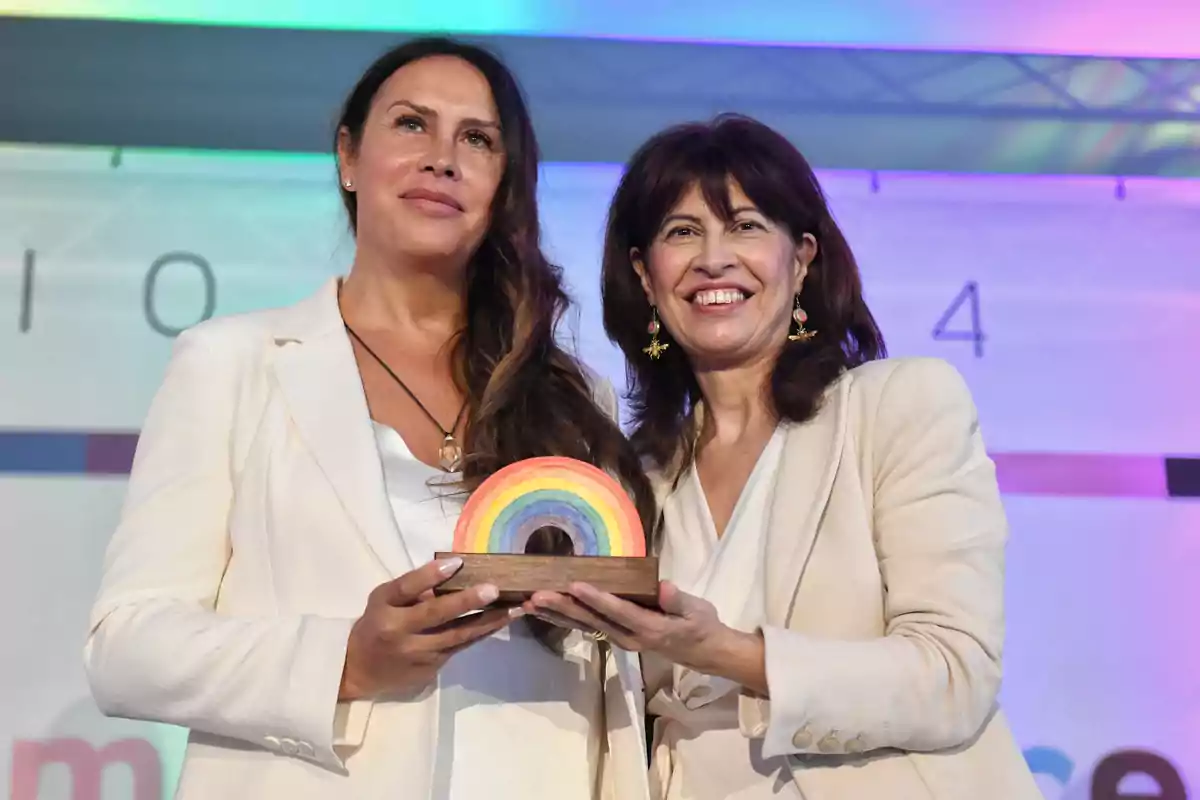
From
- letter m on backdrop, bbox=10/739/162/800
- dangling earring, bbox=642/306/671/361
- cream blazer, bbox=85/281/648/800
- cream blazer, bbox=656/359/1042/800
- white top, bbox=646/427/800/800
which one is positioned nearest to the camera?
cream blazer, bbox=85/281/648/800

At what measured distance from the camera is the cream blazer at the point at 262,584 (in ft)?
4.31

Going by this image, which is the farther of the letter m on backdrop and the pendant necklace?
the letter m on backdrop

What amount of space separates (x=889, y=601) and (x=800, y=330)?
53 cm

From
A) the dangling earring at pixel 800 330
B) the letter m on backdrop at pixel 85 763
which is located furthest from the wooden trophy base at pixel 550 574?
the letter m on backdrop at pixel 85 763

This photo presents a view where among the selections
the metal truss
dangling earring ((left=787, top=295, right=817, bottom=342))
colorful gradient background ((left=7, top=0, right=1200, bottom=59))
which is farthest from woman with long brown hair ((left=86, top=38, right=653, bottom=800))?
colorful gradient background ((left=7, top=0, right=1200, bottom=59))

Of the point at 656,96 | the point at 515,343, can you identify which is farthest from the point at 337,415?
the point at 656,96

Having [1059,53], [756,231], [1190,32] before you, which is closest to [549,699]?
[756,231]

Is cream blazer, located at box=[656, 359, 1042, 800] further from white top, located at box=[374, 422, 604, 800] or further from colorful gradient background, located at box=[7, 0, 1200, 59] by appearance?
colorful gradient background, located at box=[7, 0, 1200, 59]

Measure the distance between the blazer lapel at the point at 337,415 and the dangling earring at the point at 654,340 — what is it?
551mm

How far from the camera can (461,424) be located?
5.45 feet

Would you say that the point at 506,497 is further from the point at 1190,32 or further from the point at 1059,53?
the point at 1190,32

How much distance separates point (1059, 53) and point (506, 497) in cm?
236

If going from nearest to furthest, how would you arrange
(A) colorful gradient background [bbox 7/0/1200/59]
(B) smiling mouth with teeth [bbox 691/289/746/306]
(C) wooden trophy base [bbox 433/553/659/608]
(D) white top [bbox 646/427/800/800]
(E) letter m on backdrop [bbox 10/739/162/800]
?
(C) wooden trophy base [bbox 433/553/659/608]
(D) white top [bbox 646/427/800/800]
(B) smiling mouth with teeth [bbox 691/289/746/306]
(E) letter m on backdrop [bbox 10/739/162/800]
(A) colorful gradient background [bbox 7/0/1200/59]

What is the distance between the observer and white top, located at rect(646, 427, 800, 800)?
153 centimetres
